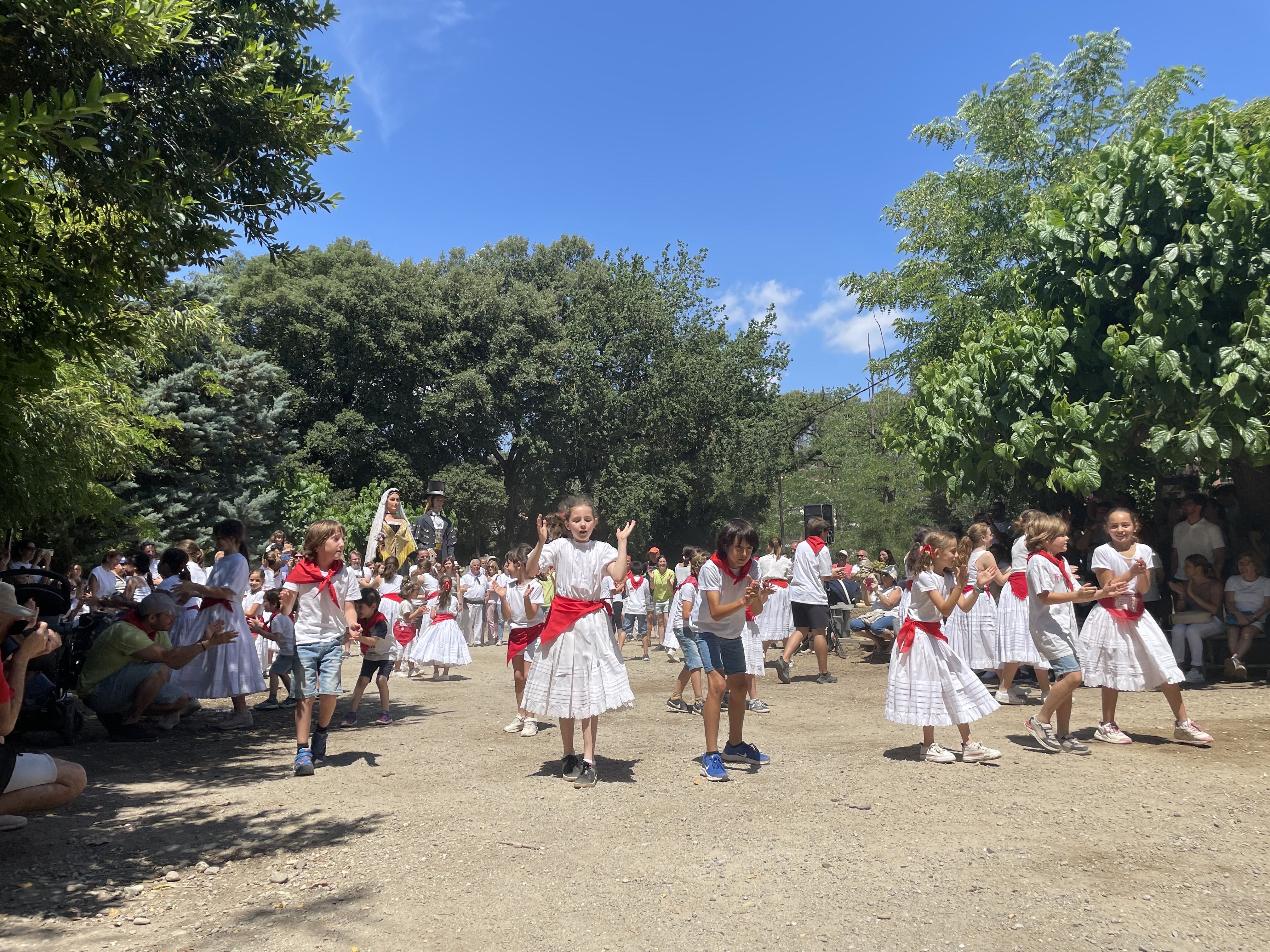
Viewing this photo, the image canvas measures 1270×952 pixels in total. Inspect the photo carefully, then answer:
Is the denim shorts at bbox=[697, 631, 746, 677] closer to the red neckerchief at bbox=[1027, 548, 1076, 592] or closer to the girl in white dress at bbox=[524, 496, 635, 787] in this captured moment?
the girl in white dress at bbox=[524, 496, 635, 787]

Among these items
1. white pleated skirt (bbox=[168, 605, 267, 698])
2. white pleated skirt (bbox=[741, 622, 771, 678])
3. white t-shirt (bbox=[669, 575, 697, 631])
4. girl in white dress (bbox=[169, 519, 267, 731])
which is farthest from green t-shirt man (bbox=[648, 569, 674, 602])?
white pleated skirt (bbox=[168, 605, 267, 698])

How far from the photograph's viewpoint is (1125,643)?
7.28 m

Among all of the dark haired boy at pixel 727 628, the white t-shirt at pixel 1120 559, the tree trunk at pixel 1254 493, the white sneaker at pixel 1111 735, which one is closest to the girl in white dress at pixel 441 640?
the dark haired boy at pixel 727 628

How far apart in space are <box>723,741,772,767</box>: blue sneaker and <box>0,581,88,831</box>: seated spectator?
4.36 m

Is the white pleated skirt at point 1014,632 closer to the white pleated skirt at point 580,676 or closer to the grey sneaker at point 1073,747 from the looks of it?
→ the grey sneaker at point 1073,747

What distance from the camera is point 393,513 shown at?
11.9 meters

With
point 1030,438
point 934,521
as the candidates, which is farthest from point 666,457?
point 1030,438

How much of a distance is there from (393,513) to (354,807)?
20.6 feet

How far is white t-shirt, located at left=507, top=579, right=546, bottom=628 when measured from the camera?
8.18 metres

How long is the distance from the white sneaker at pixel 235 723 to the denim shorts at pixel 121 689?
1016mm

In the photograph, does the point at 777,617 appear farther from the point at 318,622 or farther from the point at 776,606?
the point at 318,622

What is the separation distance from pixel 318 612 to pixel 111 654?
275cm

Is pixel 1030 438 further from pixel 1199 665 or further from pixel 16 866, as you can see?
pixel 16 866

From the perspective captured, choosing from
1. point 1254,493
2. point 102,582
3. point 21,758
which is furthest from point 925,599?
point 102,582
